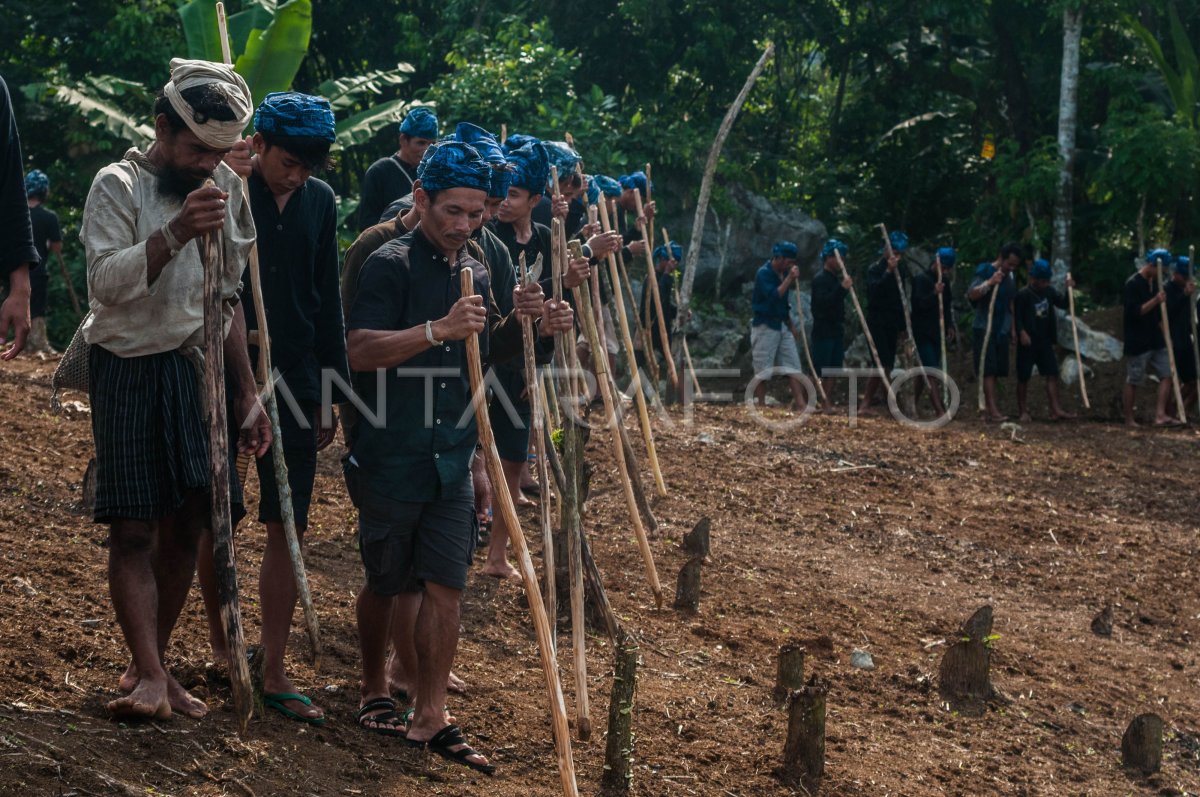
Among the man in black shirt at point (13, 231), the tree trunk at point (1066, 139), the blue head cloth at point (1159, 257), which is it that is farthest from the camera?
the tree trunk at point (1066, 139)

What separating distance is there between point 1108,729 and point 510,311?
10.5ft

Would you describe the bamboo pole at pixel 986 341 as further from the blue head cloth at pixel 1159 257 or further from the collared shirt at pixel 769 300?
the collared shirt at pixel 769 300

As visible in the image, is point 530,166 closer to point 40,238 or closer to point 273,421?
point 273,421

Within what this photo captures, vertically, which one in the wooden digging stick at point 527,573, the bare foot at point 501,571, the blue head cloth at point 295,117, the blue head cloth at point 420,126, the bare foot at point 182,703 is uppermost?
the blue head cloth at point 420,126

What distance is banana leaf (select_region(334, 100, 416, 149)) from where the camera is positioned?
43.3ft

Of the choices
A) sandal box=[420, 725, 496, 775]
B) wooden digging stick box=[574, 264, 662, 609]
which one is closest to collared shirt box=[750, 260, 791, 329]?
wooden digging stick box=[574, 264, 662, 609]

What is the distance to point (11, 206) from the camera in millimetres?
3859

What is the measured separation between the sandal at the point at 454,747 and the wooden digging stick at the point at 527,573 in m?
0.41

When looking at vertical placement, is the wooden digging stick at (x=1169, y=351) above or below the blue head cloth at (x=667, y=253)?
below

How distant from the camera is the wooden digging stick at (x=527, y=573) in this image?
395 centimetres

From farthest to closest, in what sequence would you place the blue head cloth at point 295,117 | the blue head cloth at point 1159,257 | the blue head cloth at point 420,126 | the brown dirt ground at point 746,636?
the blue head cloth at point 1159,257, the blue head cloth at point 420,126, the blue head cloth at point 295,117, the brown dirt ground at point 746,636

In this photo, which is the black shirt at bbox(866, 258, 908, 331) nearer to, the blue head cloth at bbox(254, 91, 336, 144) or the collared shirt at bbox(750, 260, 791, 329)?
the collared shirt at bbox(750, 260, 791, 329)

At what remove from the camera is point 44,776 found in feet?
11.2

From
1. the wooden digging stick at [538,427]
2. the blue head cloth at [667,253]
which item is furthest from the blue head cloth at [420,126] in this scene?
the blue head cloth at [667,253]
